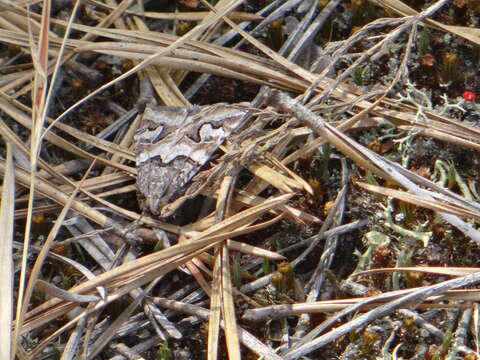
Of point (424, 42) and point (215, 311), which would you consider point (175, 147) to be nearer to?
point (215, 311)

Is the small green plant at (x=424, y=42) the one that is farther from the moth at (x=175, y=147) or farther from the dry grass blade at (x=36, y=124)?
the dry grass blade at (x=36, y=124)

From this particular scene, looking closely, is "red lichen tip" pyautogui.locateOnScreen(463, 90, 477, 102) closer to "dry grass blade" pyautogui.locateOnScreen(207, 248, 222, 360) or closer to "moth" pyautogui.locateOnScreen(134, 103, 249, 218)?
"moth" pyautogui.locateOnScreen(134, 103, 249, 218)

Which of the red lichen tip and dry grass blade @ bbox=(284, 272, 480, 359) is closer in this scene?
dry grass blade @ bbox=(284, 272, 480, 359)

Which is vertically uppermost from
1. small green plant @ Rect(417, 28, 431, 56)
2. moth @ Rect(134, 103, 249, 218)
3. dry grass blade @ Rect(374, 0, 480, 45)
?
dry grass blade @ Rect(374, 0, 480, 45)

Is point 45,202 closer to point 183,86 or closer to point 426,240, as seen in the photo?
point 183,86

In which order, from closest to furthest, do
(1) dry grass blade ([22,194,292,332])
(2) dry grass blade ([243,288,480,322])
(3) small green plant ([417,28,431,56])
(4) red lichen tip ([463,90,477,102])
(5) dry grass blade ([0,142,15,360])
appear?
(5) dry grass blade ([0,142,15,360]), (2) dry grass blade ([243,288,480,322]), (1) dry grass blade ([22,194,292,332]), (4) red lichen tip ([463,90,477,102]), (3) small green plant ([417,28,431,56])

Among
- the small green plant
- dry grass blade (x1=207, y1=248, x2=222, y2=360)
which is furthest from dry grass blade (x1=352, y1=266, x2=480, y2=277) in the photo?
the small green plant
